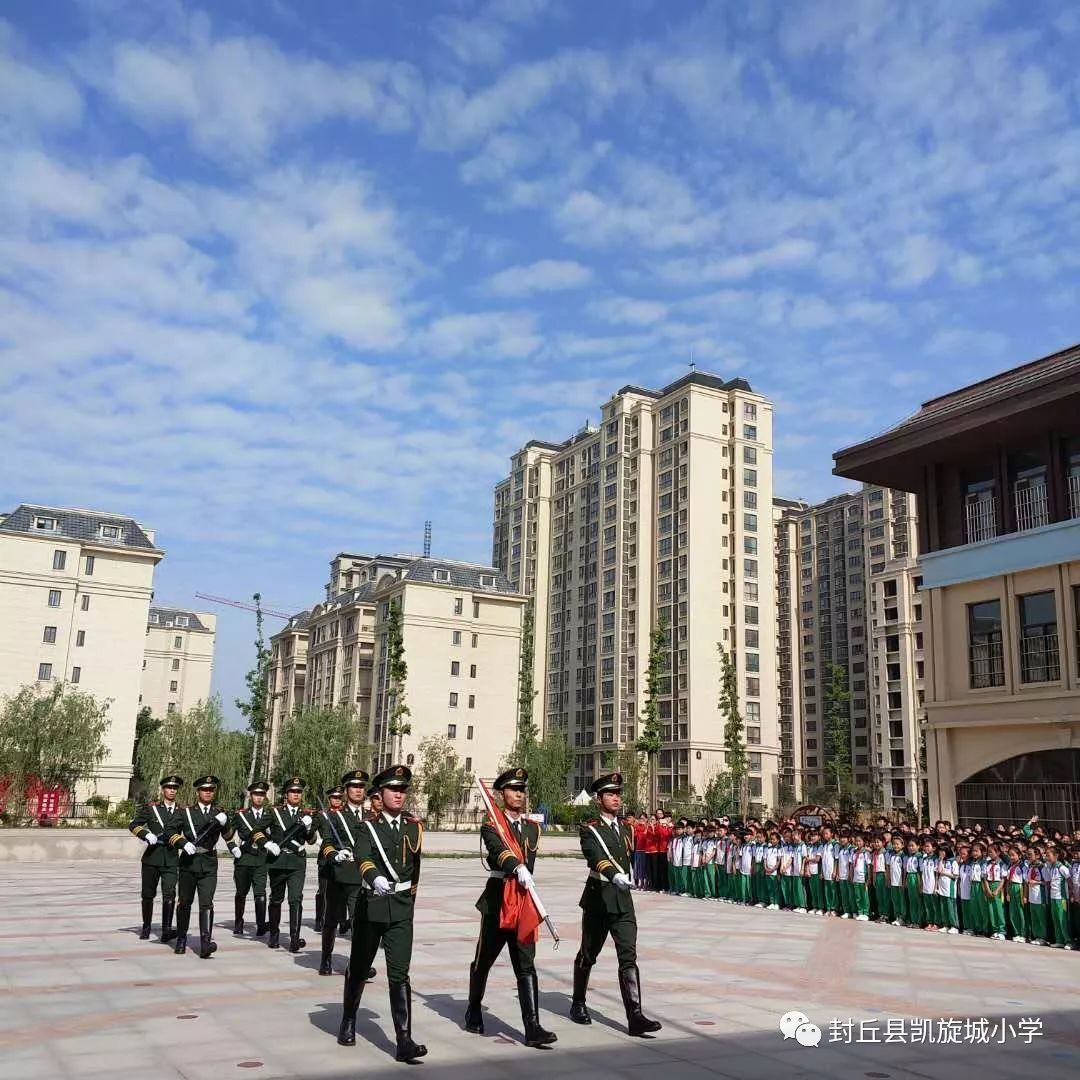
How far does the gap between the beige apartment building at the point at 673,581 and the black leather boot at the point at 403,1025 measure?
72939 millimetres

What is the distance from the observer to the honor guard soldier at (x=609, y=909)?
351 inches

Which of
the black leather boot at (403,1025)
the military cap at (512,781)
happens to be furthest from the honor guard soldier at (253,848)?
the black leather boot at (403,1025)

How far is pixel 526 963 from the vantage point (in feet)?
28.6

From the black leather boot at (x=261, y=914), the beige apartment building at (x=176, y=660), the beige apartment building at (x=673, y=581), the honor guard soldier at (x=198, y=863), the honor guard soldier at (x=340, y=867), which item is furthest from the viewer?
the beige apartment building at (x=176, y=660)

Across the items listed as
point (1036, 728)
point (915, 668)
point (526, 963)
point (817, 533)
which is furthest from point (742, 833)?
point (817, 533)

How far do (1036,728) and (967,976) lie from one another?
12466 mm

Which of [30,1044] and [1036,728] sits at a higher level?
[1036,728]

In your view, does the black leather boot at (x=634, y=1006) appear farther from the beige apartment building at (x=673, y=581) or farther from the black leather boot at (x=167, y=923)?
the beige apartment building at (x=673, y=581)

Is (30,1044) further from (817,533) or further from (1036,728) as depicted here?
(817,533)

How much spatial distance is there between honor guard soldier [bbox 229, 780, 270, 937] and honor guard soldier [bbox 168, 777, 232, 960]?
56 cm

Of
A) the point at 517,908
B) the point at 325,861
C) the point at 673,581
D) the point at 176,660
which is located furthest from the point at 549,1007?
the point at 176,660

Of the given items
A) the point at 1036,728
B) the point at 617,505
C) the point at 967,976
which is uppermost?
the point at 617,505

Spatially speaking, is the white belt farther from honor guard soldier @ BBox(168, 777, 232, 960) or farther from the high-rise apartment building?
the high-rise apartment building

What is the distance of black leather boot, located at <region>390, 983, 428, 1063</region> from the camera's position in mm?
7863
